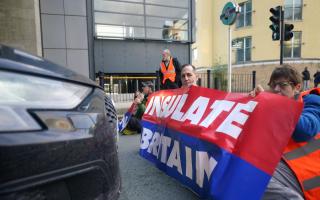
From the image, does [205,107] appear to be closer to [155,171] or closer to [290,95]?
[290,95]

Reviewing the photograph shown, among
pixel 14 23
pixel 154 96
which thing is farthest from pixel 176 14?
pixel 154 96

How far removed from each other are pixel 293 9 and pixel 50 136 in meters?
22.2

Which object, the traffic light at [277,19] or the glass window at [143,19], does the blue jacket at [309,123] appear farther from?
the glass window at [143,19]

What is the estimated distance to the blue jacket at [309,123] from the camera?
1.67m

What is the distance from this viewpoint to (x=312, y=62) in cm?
1923

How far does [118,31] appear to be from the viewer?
12461 mm

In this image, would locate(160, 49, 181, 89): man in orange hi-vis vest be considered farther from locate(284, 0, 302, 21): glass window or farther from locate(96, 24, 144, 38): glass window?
locate(284, 0, 302, 21): glass window

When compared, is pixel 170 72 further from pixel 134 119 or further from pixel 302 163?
pixel 302 163

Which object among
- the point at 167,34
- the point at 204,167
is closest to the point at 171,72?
the point at 204,167

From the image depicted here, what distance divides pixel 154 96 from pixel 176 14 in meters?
11.1

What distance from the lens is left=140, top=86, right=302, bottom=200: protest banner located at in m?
1.63

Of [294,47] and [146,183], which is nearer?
[146,183]

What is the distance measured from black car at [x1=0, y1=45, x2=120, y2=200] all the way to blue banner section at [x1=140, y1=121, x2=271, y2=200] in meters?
0.84

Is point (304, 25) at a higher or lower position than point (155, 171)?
higher
